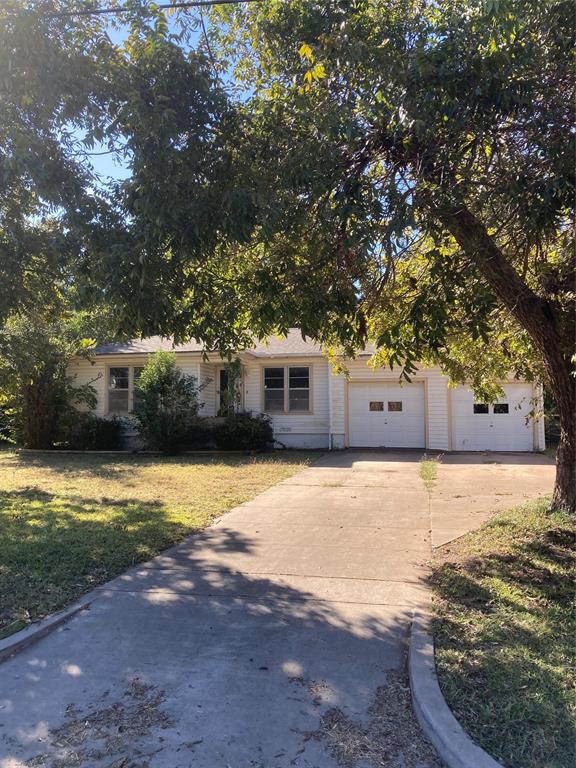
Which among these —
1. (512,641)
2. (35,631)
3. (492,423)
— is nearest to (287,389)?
(492,423)

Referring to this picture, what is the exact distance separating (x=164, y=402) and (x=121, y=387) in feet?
13.9

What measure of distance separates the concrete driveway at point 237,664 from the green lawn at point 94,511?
0.47 m

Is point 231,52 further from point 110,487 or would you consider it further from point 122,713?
point 110,487

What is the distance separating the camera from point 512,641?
4.18 m

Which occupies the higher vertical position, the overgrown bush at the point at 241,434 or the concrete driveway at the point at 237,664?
the overgrown bush at the point at 241,434

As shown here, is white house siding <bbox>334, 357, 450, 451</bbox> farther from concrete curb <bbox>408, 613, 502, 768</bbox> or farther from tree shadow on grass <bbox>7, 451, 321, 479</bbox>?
concrete curb <bbox>408, 613, 502, 768</bbox>

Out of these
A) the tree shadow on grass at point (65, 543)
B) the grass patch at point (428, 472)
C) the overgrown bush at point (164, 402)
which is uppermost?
the overgrown bush at point (164, 402)

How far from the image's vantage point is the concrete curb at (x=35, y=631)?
425 cm

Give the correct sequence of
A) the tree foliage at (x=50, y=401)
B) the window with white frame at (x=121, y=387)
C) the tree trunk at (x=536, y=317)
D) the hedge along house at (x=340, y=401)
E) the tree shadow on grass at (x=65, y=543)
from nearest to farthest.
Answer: the tree shadow on grass at (x=65, y=543) < the tree trunk at (x=536, y=317) < the tree foliage at (x=50, y=401) < the hedge along house at (x=340, y=401) < the window with white frame at (x=121, y=387)

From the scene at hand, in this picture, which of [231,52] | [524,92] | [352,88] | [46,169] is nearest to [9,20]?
[46,169]

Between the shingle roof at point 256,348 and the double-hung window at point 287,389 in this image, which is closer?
the shingle roof at point 256,348

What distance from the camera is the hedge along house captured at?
19.1 m

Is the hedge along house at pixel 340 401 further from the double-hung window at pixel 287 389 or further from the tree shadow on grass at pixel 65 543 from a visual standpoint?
the tree shadow on grass at pixel 65 543

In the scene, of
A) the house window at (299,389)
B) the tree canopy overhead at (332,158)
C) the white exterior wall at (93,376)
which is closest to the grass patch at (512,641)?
the tree canopy overhead at (332,158)
